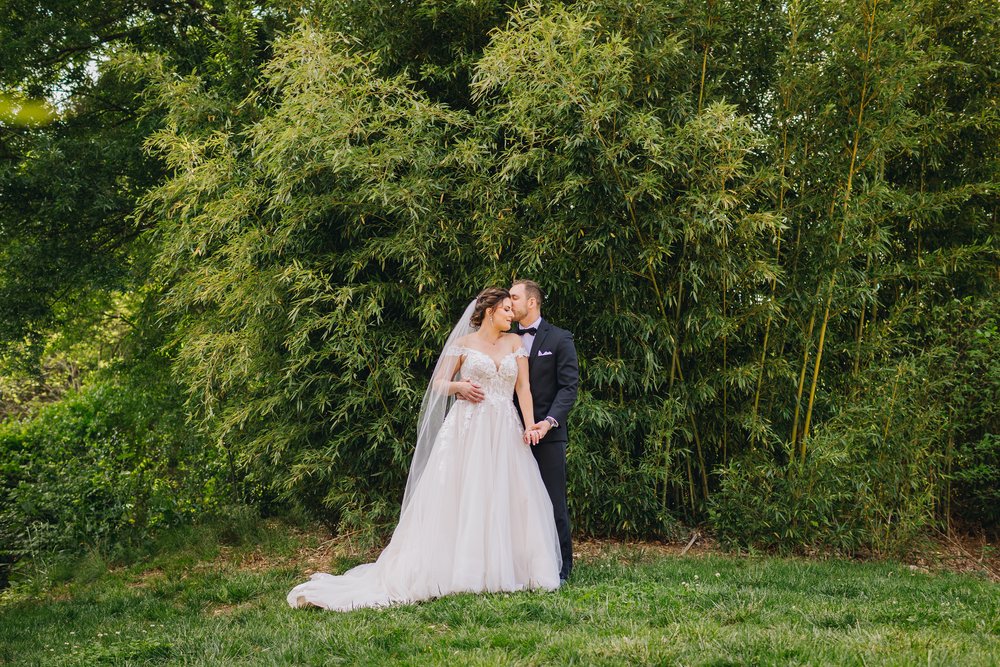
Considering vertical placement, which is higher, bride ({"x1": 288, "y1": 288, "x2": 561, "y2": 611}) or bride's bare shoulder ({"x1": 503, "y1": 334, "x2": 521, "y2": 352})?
bride's bare shoulder ({"x1": 503, "y1": 334, "x2": 521, "y2": 352})

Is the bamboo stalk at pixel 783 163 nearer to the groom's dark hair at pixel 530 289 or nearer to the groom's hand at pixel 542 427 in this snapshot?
the groom's dark hair at pixel 530 289

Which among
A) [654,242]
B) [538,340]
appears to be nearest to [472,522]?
[538,340]

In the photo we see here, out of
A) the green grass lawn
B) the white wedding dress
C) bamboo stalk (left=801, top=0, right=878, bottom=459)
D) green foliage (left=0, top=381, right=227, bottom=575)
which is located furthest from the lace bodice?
green foliage (left=0, top=381, right=227, bottom=575)

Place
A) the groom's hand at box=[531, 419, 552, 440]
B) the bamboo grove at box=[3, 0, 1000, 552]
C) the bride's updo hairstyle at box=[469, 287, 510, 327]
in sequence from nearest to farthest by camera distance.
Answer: the groom's hand at box=[531, 419, 552, 440] → the bride's updo hairstyle at box=[469, 287, 510, 327] → the bamboo grove at box=[3, 0, 1000, 552]

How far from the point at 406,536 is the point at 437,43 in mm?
3426

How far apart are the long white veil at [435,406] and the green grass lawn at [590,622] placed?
0.71 metres

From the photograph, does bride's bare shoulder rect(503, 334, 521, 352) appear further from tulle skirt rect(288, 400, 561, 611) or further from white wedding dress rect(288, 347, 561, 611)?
tulle skirt rect(288, 400, 561, 611)

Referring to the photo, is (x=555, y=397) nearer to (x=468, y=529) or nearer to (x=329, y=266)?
(x=468, y=529)

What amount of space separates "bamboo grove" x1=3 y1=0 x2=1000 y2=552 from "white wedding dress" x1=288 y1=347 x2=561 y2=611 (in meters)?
0.97

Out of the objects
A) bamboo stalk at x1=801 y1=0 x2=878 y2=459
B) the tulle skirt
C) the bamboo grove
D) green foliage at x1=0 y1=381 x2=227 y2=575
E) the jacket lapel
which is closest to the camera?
the tulle skirt

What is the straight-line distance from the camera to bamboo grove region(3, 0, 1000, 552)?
4.55 metres

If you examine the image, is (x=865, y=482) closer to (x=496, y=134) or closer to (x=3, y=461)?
(x=496, y=134)

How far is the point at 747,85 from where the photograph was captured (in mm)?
5328

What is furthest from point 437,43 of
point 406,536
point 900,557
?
point 900,557
